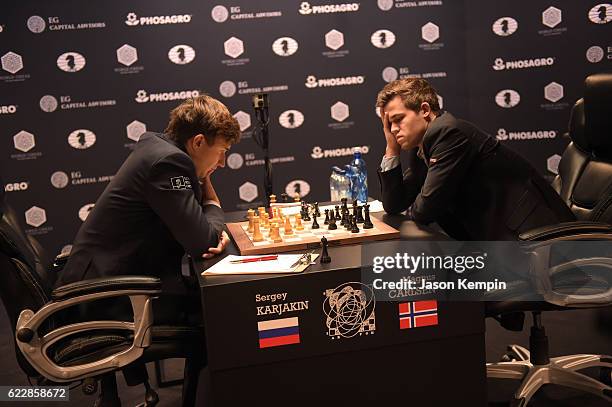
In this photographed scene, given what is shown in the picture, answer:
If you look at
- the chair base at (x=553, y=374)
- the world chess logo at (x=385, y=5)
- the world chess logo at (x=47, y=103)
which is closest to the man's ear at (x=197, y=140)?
the chair base at (x=553, y=374)

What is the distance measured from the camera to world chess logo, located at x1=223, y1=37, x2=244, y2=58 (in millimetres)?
5074

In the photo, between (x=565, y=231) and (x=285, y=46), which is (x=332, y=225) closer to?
(x=565, y=231)

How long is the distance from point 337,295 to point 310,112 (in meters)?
3.35

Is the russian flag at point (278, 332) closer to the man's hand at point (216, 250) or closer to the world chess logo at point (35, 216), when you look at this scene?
the man's hand at point (216, 250)

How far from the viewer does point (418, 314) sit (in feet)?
7.00

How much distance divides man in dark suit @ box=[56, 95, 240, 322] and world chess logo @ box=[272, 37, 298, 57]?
2.93 m

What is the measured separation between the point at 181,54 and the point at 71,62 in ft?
2.69

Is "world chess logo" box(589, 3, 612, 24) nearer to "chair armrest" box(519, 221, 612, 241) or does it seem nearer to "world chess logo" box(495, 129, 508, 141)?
"world chess logo" box(495, 129, 508, 141)

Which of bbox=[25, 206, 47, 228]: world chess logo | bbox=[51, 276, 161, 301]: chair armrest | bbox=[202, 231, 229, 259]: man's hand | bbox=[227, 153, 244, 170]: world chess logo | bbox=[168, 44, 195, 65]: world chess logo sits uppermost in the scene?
bbox=[168, 44, 195, 65]: world chess logo

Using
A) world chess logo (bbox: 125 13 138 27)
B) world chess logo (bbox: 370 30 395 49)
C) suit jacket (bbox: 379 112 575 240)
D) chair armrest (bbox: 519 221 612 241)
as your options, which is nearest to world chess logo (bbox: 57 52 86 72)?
world chess logo (bbox: 125 13 138 27)

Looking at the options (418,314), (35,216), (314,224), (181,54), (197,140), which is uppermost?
(181,54)

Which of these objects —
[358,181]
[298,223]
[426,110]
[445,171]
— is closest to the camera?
[445,171]

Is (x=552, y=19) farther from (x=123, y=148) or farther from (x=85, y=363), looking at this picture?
(x=85, y=363)

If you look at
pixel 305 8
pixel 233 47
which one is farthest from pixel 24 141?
pixel 305 8
